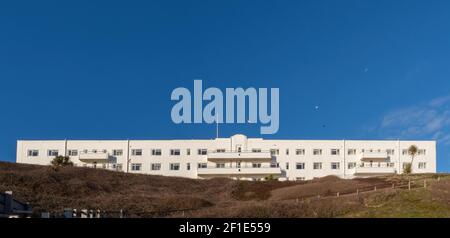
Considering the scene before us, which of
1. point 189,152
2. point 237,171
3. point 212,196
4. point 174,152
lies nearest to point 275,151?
point 237,171

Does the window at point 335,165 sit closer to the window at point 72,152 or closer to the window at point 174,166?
the window at point 174,166

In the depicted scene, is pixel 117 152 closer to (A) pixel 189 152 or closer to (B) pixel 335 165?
(A) pixel 189 152

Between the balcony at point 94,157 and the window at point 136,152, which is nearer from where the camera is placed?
the balcony at point 94,157

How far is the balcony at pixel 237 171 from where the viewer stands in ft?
344

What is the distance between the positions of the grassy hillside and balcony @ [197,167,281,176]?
1295cm

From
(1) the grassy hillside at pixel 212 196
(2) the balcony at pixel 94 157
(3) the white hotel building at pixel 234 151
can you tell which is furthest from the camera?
(3) the white hotel building at pixel 234 151

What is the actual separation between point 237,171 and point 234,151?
4549 mm

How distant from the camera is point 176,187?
8512 centimetres

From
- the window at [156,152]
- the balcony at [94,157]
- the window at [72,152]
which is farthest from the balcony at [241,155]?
the window at [72,152]

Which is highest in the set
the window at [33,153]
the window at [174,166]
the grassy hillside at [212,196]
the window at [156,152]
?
the window at [156,152]

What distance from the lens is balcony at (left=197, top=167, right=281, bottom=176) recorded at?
105m

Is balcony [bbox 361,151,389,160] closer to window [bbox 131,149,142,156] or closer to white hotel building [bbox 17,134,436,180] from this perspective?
white hotel building [bbox 17,134,436,180]

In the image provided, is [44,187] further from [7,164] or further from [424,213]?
[424,213]

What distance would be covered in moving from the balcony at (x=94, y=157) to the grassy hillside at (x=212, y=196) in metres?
20.6
